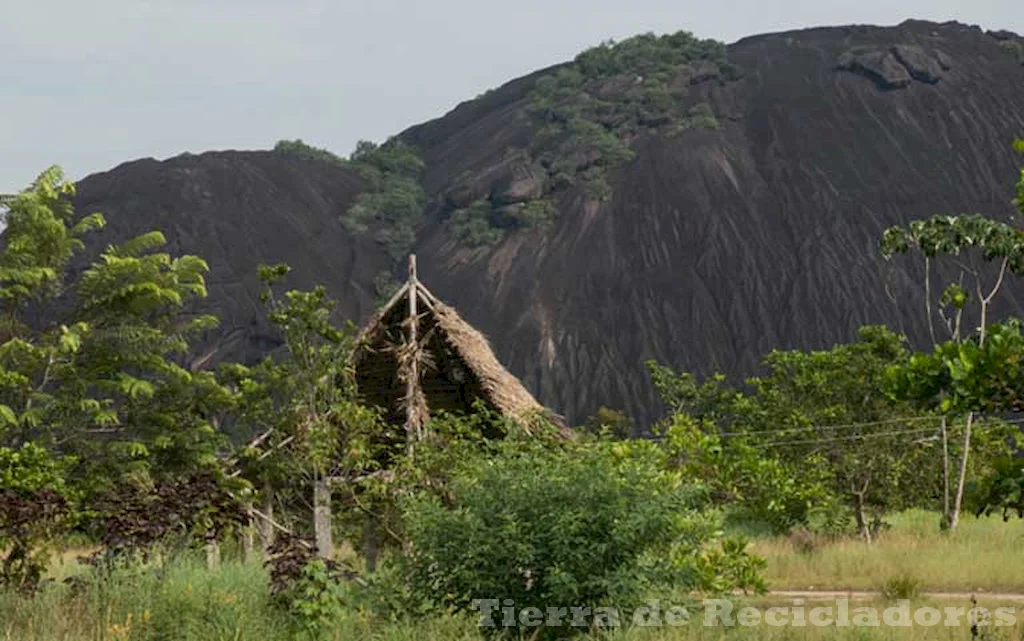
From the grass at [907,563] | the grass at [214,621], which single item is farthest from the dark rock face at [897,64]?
the grass at [214,621]

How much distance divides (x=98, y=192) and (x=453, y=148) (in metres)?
40.5

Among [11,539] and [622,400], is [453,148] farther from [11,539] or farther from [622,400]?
[11,539]

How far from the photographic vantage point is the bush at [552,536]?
9031 millimetres

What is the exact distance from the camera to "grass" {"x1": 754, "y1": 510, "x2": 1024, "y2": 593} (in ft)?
54.5

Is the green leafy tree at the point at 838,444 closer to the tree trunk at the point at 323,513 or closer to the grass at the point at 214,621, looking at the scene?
the tree trunk at the point at 323,513

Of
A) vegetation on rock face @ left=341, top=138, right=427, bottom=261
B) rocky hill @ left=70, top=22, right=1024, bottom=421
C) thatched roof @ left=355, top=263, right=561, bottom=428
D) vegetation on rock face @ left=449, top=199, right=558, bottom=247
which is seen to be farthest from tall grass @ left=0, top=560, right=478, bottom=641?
vegetation on rock face @ left=341, top=138, right=427, bottom=261

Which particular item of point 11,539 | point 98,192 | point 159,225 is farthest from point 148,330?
point 98,192

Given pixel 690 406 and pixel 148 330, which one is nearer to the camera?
pixel 148 330

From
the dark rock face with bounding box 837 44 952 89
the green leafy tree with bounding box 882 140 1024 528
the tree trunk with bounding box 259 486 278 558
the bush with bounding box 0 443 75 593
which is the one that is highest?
the dark rock face with bounding box 837 44 952 89

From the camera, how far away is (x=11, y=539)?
9859 millimetres

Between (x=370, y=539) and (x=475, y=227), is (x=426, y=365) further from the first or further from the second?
Answer: (x=475, y=227)

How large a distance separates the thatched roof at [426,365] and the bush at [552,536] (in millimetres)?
6459

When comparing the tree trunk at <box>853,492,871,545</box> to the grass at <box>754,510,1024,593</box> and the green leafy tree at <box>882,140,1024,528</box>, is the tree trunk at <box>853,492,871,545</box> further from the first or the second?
the green leafy tree at <box>882,140,1024,528</box>

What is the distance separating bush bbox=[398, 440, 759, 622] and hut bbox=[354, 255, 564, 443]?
6.34m
